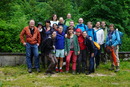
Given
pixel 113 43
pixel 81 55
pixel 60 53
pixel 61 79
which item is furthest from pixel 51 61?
pixel 113 43

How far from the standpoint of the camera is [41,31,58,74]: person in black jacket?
8.24 m

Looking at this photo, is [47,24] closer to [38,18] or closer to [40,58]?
[40,58]

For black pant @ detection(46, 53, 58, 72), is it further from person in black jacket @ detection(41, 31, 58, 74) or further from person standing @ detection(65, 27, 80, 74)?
person standing @ detection(65, 27, 80, 74)

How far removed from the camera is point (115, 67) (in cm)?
958

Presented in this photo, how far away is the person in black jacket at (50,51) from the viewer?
824 centimetres

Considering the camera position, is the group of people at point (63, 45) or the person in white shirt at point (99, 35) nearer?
the group of people at point (63, 45)

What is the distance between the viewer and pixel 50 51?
8375 mm

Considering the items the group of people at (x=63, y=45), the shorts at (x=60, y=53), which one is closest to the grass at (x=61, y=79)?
the group of people at (x=63, y=45)

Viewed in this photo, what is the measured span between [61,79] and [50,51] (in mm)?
1306

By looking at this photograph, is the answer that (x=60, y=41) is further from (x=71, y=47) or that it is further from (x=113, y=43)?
(x=113, y=43)

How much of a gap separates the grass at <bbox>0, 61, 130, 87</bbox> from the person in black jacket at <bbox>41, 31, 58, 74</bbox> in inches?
12.7

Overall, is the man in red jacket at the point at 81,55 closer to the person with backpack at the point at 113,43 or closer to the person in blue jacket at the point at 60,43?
the person in blue jacket at the point at 60,43

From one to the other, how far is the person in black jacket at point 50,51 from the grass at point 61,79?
322 mm

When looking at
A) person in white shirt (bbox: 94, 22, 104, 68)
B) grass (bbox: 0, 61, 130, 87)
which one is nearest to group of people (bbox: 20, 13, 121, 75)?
person in white shirt (bbox: 94, 22, 104, 68)
